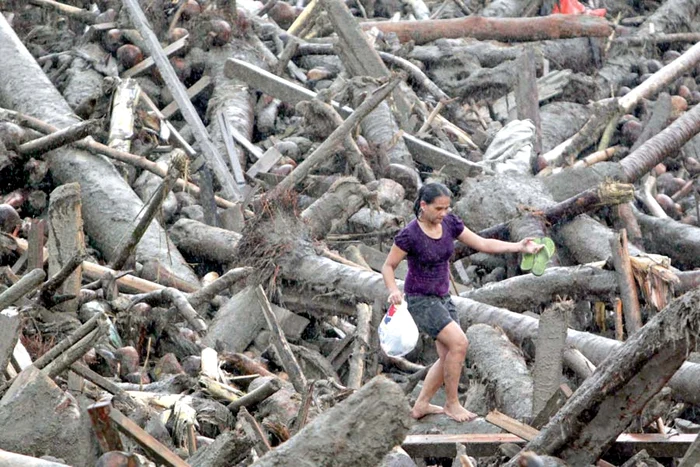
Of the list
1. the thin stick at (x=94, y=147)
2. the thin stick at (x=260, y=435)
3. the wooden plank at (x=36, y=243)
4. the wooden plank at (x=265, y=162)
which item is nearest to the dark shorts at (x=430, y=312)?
the thin stick at (x=260, y=435)

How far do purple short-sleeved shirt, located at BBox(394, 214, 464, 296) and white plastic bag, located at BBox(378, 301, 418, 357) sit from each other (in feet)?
0.87

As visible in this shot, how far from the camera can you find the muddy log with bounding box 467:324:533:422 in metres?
7.01

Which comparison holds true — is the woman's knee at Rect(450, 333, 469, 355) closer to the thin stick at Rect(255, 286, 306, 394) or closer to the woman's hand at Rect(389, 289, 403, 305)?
the woman's hand at Rect(389, 289, 403, 305)

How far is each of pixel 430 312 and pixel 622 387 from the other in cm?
182

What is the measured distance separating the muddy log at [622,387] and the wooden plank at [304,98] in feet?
24.8

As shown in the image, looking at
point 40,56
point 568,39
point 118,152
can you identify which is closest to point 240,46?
point 40,56

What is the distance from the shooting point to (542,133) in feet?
47.7

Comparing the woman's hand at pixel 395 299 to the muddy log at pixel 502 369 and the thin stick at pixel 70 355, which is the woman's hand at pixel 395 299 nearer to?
the muddy log at pixel 502 369

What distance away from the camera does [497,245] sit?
6988mm

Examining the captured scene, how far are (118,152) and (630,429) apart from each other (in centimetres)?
721

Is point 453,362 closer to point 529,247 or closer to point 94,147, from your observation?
point 529,247

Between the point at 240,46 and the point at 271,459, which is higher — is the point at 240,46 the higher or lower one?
the lower one

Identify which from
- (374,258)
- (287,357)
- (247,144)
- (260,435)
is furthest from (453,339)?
(247,144)

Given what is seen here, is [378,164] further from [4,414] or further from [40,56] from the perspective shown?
[4,414]
